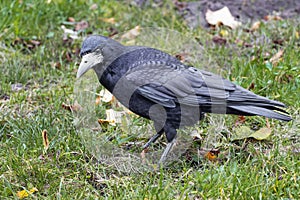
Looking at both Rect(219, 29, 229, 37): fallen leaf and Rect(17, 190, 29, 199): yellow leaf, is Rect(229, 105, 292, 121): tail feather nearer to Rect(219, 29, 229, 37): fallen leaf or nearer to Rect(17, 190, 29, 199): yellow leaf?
Rect(17, 190, 29, 199): yellow leaf

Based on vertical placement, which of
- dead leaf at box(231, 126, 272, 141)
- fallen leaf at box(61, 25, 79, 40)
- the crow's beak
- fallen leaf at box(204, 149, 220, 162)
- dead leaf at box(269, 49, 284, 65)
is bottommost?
fallen leaf at box(204, 149, 220, 162)

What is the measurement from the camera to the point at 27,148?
12.9 ft

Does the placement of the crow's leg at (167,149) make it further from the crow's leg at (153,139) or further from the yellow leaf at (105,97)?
the yellow leaf at (105,97)

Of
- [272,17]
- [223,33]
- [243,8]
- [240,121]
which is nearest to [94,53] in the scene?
[240,121]

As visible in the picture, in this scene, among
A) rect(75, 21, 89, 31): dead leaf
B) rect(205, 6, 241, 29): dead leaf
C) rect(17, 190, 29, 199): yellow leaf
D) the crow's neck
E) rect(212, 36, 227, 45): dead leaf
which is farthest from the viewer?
rect(75, 21, 89, 31): dead leaf

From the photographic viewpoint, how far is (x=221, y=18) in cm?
606

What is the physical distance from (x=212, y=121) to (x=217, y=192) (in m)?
1.07

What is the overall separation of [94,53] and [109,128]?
0.79 metres

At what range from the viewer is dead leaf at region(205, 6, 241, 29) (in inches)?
237

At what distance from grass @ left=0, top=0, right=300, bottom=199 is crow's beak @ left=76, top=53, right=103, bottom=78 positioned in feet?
1.90

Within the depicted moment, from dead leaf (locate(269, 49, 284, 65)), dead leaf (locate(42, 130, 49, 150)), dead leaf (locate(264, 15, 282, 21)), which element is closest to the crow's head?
dead leaf (locate(42, 130, 49, 150))

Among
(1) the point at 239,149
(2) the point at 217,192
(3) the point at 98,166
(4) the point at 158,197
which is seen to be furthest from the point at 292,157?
(3) the point at 98,166

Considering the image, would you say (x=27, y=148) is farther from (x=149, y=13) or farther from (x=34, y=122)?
(x=149, y=13)

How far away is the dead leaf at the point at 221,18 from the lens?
601 centimetres
